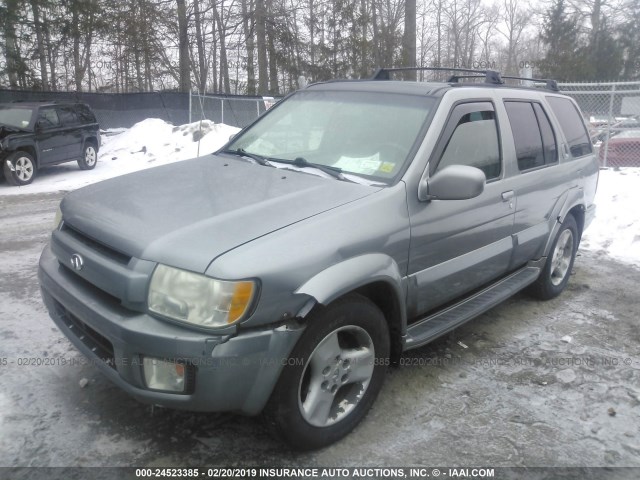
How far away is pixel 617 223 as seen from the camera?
726 centimetres

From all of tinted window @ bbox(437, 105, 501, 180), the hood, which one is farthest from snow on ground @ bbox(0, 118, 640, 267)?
the hood

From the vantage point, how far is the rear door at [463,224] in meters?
3.14

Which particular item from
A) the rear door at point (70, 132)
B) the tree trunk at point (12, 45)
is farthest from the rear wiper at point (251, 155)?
the tree trunk at point (12, 45)

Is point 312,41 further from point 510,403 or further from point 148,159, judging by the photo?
point 510,403

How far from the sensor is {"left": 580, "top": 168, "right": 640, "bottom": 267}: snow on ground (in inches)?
258

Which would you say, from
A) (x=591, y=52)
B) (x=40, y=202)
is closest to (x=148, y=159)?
(x=40, y=202)

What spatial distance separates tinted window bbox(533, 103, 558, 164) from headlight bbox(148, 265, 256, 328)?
10.4 ft

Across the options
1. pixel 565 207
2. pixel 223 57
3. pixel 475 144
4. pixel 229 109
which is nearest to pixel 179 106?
pixel 229 109

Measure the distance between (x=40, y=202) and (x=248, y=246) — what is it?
8.41 meters

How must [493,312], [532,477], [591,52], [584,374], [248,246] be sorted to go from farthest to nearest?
1. [591,52]
2. [493,312]
3. [584,374]
4. [532,477]
5. [248,246]

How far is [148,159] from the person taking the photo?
1412 centimetres

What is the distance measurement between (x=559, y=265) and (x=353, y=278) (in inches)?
127

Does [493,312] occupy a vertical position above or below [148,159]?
below

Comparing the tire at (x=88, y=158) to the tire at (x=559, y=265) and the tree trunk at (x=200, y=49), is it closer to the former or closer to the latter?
the tree trunk at (x=200, y=49)
